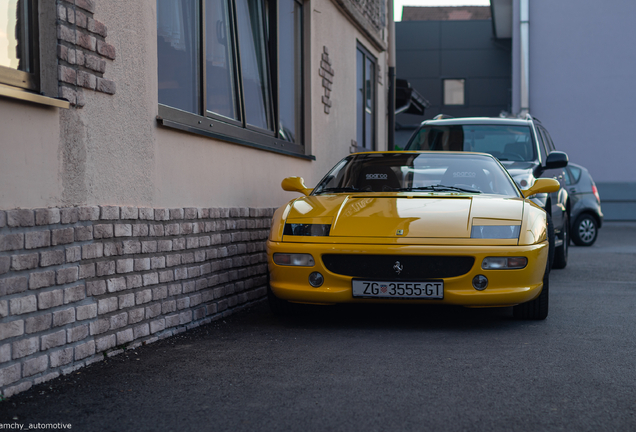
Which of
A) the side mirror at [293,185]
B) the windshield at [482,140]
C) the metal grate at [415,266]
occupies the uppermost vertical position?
the windshield at [482,140]

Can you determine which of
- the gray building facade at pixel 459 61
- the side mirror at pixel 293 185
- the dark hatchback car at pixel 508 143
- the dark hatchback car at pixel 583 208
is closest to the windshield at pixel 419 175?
the side mirror at pixel 293 185

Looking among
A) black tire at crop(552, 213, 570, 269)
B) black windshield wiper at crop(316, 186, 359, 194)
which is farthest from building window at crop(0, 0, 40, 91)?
black tire at crop(552, 213, 570, 269)

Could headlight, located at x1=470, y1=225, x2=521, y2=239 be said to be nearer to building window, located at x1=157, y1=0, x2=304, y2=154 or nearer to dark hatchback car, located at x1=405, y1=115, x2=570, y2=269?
building window, located at x1=157, y1=0, x2=304, y2=154

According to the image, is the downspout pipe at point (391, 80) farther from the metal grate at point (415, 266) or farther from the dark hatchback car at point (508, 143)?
the metal grate at point (415, 266)

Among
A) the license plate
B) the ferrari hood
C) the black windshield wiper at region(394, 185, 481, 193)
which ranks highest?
the black windshield wiper at region(394, 185, 481, 193)

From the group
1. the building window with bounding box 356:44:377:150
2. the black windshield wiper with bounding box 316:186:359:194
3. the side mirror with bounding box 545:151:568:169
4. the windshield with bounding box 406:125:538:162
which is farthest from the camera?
the building window with bounding box 356:44:377:150

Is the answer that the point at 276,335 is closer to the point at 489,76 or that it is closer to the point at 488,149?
the point at 488,149

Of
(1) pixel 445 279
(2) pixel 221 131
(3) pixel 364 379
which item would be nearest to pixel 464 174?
(1) pixel 445 279

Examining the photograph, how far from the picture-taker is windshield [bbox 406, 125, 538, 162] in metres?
9.11

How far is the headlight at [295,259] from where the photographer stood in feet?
16.7

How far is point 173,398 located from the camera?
338 cm

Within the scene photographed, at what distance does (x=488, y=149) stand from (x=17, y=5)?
263 inches

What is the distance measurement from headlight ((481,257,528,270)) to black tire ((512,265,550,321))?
1.56 ft

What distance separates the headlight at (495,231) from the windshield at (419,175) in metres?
0.91
